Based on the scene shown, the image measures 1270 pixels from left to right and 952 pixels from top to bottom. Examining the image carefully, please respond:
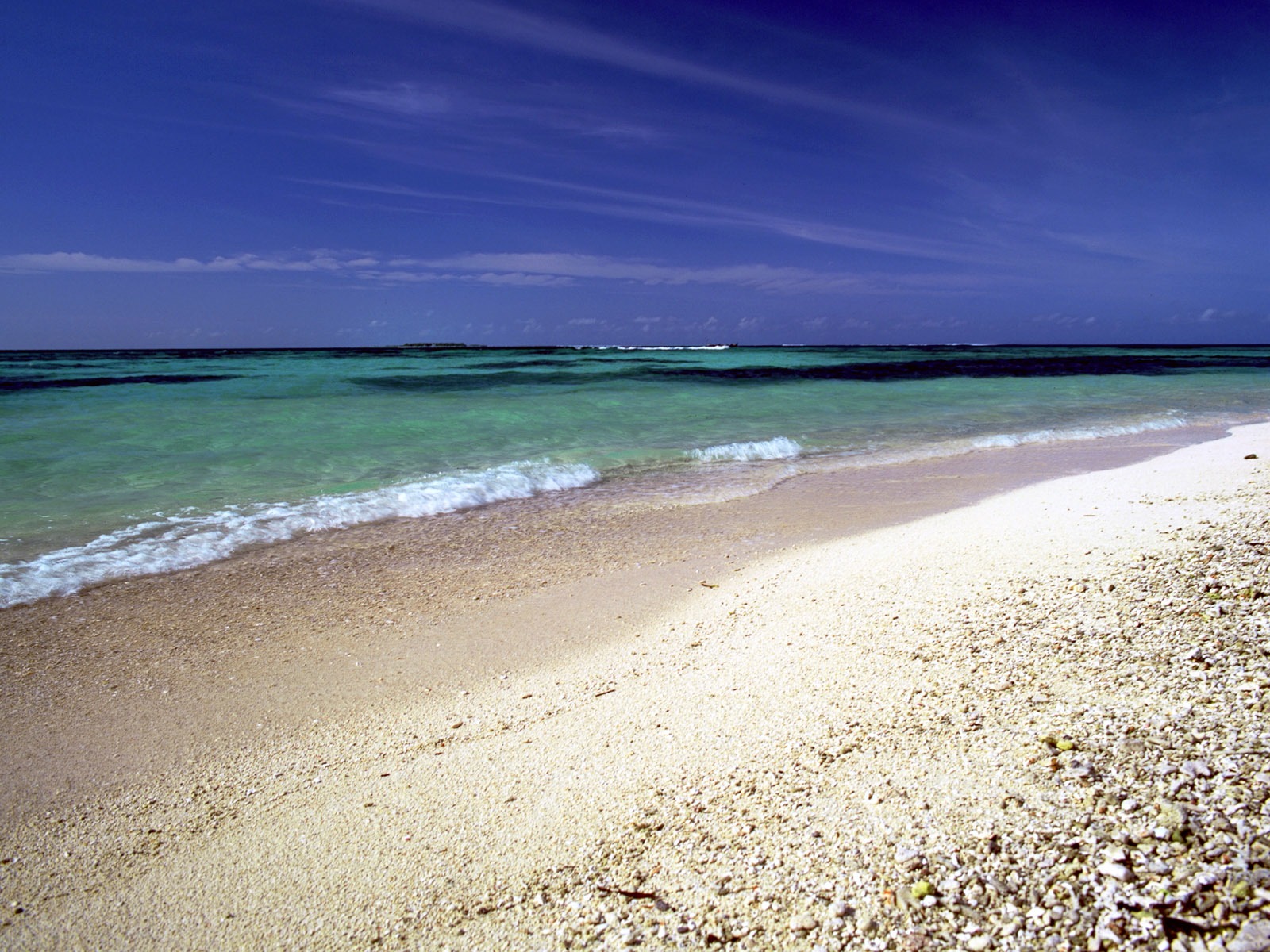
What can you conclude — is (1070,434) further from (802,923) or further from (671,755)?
(802,923)

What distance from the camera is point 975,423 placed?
46.5 feet

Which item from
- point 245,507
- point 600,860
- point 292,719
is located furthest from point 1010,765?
point 245,507

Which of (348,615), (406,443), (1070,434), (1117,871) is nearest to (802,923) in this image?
(1117,871)

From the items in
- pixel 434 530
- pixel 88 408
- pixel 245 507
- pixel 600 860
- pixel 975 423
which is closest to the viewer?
pixel 600 860

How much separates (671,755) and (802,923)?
87 centimetres

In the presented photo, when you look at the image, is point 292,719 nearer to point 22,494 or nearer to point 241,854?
point 241,854

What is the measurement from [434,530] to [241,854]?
414 cm

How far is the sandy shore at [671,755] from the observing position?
1803 mm

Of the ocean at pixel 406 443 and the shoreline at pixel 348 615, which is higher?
the ocean at pixel 406 443

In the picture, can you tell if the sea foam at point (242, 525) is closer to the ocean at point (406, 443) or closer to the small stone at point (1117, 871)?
the ocean at point (406, 443)

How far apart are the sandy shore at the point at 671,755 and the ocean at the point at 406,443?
5.91ft

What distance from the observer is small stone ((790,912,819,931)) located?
67.9 inches

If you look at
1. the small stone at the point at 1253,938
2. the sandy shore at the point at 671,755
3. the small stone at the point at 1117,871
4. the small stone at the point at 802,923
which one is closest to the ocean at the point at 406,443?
the sandy shore at the point at 671,755

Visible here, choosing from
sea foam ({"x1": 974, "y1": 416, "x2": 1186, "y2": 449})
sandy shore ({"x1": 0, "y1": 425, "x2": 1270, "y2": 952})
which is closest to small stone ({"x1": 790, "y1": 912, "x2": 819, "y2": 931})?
sandy shore ({"x1": 0, "y1": 425, "x2": 1270, "y2": 952})
